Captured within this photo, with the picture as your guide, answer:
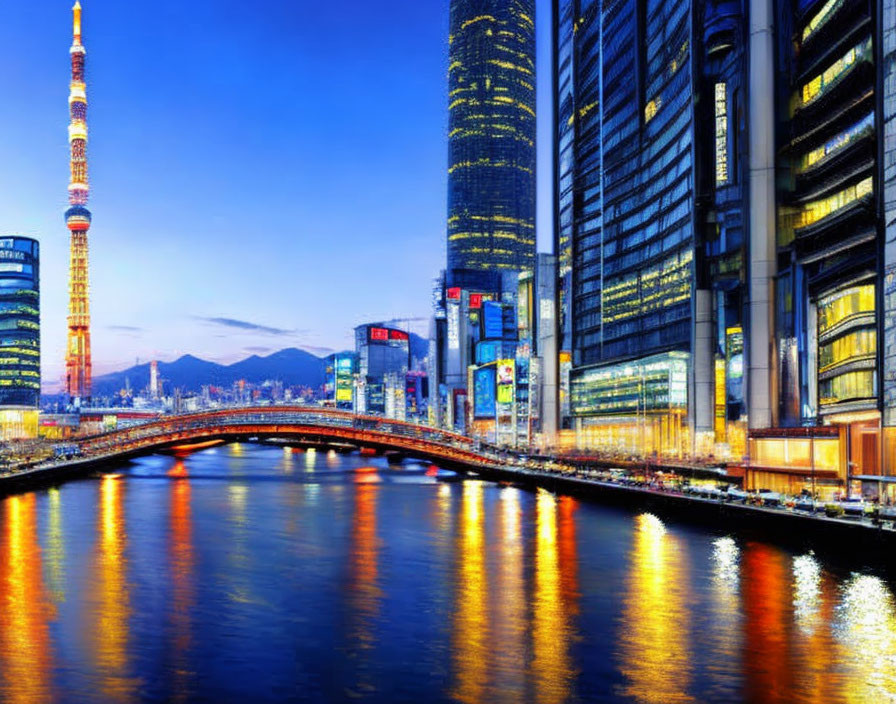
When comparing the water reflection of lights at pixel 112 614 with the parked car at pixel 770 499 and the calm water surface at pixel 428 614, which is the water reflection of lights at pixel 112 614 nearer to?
the calm water surface at pixel 428 614

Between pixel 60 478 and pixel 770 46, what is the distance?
81206 mm

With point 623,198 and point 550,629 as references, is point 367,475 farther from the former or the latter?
point 550,629

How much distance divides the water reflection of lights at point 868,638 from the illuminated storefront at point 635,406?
7686 cm

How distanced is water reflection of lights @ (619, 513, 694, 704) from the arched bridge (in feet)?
255

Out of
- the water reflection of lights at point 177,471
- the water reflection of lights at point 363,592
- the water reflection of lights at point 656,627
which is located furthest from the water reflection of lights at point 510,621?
the water reflection of lights at point 177,471

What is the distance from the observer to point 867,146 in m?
75.3

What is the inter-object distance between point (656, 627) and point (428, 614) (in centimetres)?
861

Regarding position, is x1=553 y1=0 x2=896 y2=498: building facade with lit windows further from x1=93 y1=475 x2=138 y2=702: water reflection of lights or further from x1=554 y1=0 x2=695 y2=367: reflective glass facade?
x1=93 y1=475 x2=138 y2=702: water reflection of lights

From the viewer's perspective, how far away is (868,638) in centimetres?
3706

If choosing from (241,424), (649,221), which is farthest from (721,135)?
(241,424)

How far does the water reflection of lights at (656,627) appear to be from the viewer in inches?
1249

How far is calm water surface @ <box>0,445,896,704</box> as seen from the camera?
32.2 meters

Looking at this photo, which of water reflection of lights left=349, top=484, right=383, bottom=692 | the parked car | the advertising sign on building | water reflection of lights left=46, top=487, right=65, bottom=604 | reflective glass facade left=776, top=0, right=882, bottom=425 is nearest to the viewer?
water reflection of lights left=349, top=484, right=383, bottom=692

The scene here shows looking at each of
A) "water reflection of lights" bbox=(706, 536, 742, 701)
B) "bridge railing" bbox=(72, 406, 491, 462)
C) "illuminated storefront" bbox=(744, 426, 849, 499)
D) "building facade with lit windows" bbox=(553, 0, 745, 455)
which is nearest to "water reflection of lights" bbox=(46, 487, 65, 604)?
"water reflection of lights" bbox=(706, 536, 742, 701)
